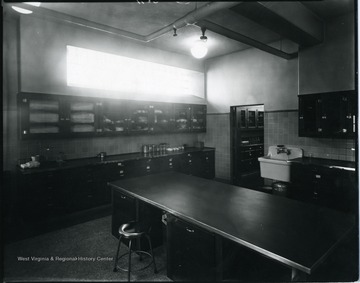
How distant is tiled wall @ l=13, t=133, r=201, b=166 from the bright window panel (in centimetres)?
109

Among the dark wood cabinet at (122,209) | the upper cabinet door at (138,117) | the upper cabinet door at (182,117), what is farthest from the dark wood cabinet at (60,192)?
the upper cabinet door at (182,117)

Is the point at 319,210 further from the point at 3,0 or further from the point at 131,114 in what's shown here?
the point at 131,114

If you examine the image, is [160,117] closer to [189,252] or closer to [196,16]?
[196,16]

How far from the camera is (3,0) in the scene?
2303 mm

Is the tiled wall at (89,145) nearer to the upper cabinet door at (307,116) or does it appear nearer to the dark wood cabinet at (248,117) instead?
the dark wood cabinet at (248,117)

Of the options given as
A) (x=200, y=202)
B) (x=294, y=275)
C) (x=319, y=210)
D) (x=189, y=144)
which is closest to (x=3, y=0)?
(x=200, y=202)

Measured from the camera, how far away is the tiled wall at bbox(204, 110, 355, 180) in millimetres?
4492

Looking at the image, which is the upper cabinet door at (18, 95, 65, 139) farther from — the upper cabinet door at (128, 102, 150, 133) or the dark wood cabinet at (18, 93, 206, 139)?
the upper cabinet door at (128, 102, 150, 133)

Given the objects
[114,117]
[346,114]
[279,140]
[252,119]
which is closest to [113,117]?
[114,117]

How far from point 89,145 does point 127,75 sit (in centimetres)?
177

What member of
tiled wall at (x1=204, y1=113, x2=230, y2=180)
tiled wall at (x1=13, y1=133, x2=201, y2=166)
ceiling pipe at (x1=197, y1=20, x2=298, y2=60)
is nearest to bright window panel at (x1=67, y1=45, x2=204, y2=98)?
tiled wall at (x1=204, y1=113, x2=230, y2=180)

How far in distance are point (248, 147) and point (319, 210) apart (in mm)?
4737

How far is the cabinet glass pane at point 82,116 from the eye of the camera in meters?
4.55

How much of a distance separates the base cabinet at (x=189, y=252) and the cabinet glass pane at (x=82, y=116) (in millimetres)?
3004
